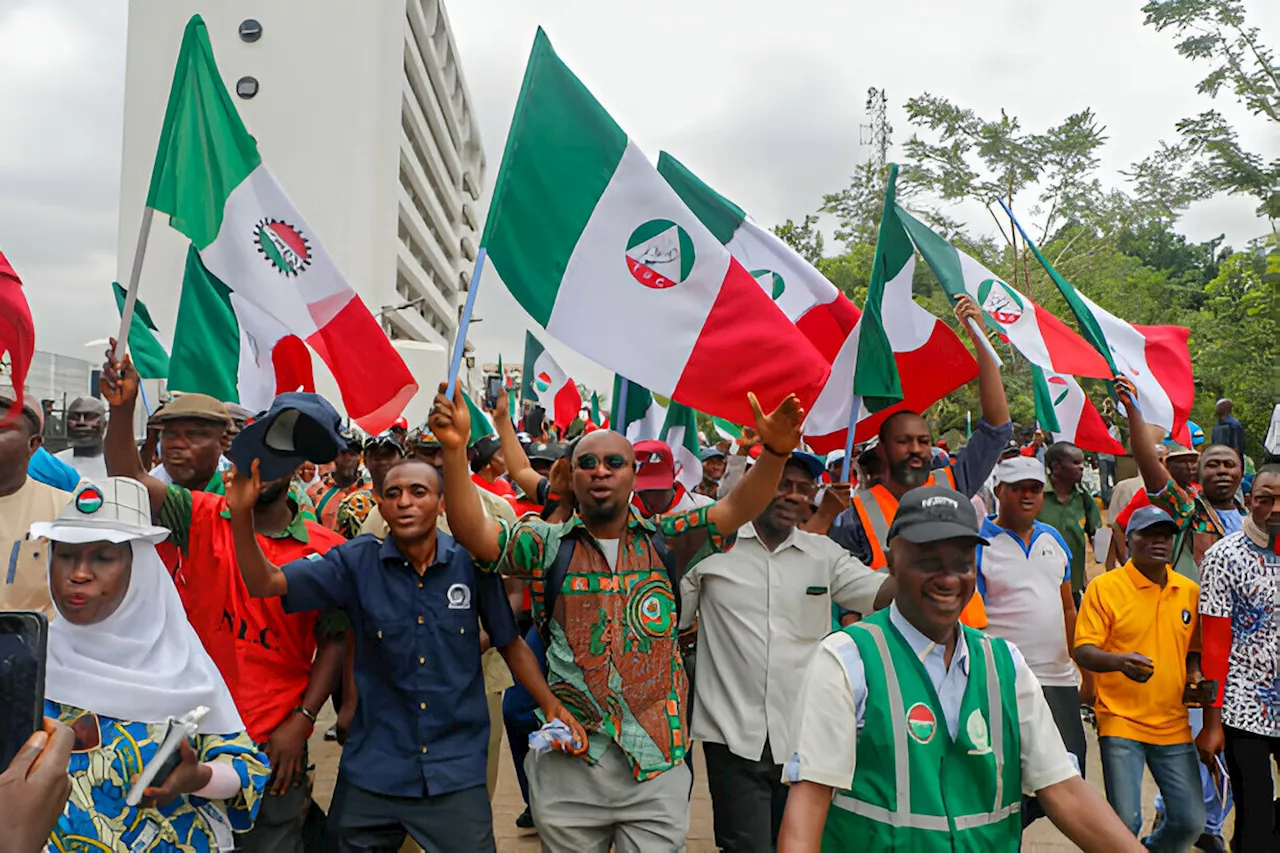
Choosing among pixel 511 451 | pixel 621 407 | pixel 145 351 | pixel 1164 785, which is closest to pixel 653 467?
pixel 621 407

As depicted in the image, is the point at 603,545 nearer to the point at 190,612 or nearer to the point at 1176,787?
the point at 190,612

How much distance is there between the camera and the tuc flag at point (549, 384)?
10.1 meters

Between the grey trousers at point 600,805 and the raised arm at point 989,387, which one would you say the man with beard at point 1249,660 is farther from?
the grey trousers at point 600,805

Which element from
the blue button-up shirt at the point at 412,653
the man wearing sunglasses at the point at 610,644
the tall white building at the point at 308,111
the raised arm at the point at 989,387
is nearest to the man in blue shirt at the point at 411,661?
the blue button-up shirt at the point at 412,653

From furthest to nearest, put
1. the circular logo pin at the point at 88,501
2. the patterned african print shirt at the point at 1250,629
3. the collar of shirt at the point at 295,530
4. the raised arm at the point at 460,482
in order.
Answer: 1. the patterned african print shirt at the point at 1250,629
2. the collar of shirt at the point at 295,530
3. the raised arm at the point at 460,482
4. the circular logo pin at the point at 88,501

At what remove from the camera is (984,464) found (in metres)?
4.73

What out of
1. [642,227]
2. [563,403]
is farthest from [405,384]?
[563,403]

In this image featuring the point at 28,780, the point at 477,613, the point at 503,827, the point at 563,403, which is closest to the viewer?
the point at 28,780

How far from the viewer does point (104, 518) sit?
2.67 meters

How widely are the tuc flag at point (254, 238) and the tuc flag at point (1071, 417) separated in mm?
4123

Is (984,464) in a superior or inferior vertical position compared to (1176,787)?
superior

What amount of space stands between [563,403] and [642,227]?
243 inches

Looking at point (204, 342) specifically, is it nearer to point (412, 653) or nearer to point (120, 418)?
point (120, 418)

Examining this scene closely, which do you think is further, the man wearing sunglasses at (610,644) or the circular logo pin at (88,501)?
the man wearing sunglasses at (610,644)
